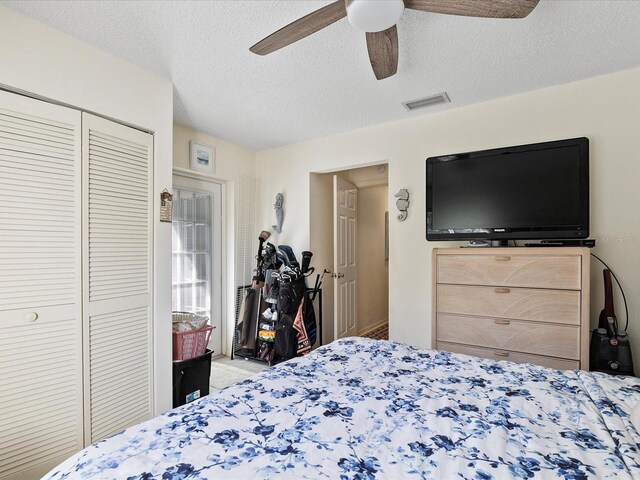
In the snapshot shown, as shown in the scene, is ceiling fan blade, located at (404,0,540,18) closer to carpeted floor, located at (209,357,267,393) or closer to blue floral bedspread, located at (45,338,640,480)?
blue floral bedspread, located at (45,338,640,480)

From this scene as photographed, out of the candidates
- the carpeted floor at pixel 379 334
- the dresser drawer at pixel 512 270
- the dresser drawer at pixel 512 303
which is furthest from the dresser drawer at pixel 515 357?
the carpeted floor at pixel 379 334

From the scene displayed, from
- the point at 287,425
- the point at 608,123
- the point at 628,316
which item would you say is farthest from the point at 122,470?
the point at 608,123

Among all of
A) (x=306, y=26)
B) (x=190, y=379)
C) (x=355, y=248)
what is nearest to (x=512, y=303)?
(x=306, y=26)

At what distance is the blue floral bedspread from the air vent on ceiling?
2.08 m

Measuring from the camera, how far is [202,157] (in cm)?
355

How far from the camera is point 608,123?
2342 millimetres

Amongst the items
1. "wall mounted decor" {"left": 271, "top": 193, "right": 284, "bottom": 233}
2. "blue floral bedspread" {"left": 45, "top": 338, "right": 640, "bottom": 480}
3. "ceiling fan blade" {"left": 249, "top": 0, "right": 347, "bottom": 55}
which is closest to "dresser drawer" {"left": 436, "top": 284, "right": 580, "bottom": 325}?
"blue floral bedspread" {"left": 45, "top": 338, "right": 640, "bottom": 480}

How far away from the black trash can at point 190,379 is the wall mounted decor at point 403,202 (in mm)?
2048

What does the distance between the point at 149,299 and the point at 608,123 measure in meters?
3.39

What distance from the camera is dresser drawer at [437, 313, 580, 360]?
6.88 ft

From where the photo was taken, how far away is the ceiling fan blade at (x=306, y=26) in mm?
1398

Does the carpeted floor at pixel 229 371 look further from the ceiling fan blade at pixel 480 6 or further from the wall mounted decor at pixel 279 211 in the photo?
the ceiling fan blade at pixel 480 6

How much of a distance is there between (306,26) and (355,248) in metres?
3.09

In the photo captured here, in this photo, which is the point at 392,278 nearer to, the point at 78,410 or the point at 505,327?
the point at 505,327
